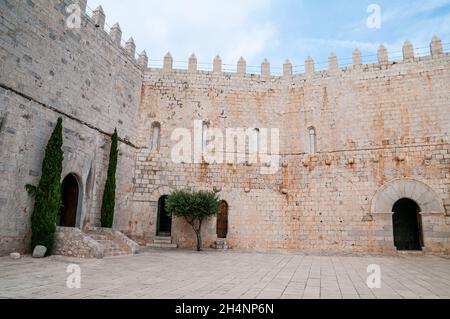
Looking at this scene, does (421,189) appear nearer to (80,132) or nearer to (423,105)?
(423,105)

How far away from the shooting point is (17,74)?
9023 mm

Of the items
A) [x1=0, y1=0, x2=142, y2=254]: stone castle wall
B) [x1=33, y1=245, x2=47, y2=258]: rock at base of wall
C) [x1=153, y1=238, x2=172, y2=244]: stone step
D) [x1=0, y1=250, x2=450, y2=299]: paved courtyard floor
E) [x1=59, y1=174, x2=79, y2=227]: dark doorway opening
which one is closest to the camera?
[x1=0, y1=250, x2=450, y2=299]: paved courtyard floor

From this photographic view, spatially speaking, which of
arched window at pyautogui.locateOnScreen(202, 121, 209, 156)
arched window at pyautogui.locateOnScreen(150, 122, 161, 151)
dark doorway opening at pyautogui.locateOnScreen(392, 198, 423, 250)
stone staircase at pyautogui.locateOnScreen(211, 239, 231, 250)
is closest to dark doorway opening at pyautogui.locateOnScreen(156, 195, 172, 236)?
stone staircase at pyautogui.locateOnScreen(211, 239, 231, 250)

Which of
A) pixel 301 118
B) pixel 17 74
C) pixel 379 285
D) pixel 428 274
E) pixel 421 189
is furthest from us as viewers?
pixel 301 118

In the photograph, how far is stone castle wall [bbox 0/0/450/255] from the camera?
11.5 meters

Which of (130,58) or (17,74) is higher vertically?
(130,58)

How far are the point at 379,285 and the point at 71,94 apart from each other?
1089 centimetres

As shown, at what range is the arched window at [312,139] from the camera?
1440cm

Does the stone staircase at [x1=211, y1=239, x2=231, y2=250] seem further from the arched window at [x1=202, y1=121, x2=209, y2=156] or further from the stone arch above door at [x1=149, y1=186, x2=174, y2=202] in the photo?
the arched window at [x1=202, y1=121, x2=209, y2=156]

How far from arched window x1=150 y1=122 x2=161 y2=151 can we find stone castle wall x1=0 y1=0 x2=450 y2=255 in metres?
0.14

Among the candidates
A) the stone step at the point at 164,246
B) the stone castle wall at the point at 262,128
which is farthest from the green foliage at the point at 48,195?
the stone step at the point at 164,246

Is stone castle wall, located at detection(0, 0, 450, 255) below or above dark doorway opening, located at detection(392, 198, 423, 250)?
above

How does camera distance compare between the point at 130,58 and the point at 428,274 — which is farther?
the point at 130,58
